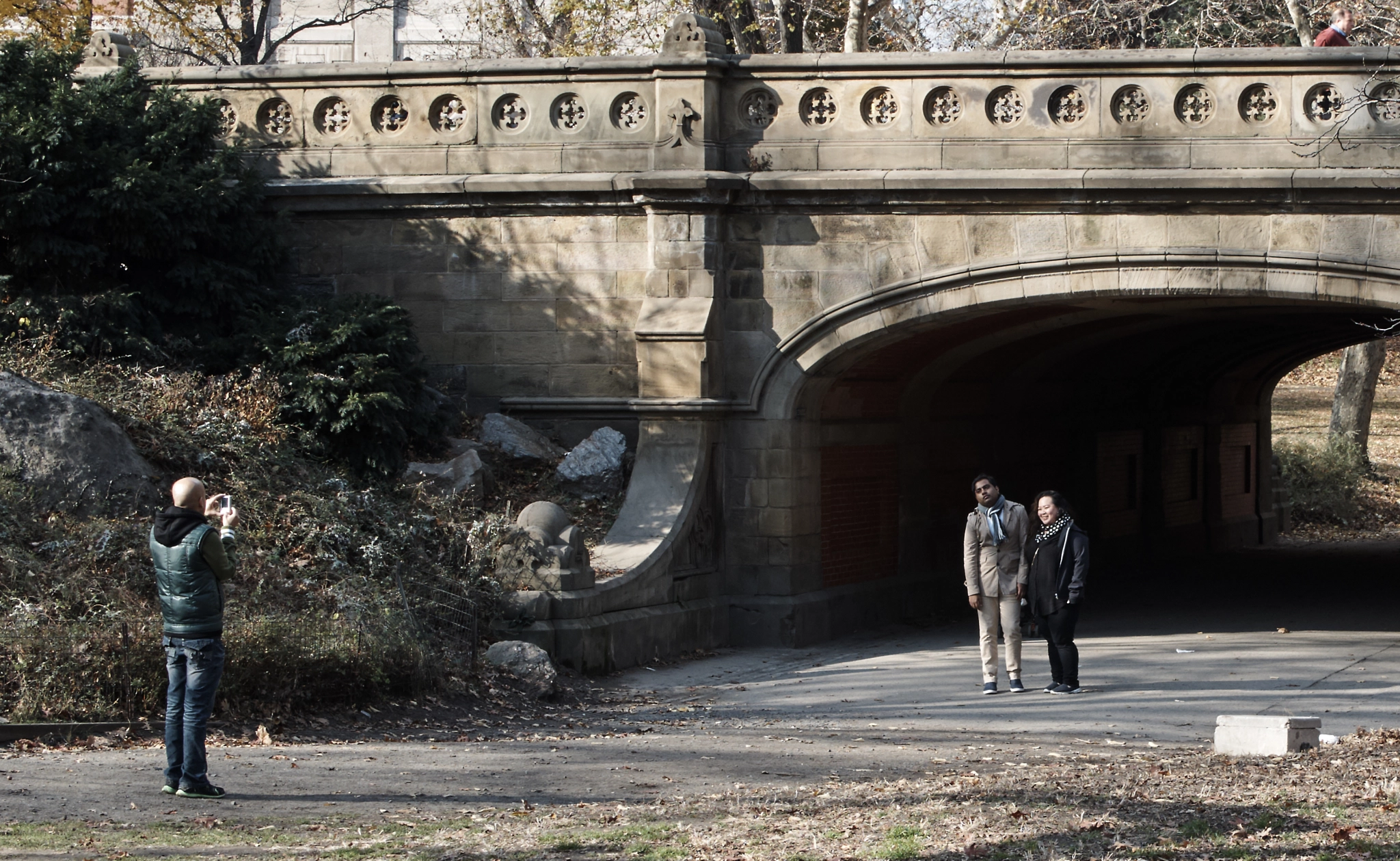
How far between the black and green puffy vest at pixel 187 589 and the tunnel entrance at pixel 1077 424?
8.59m

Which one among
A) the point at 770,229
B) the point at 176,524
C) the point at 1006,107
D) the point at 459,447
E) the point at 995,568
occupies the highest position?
the point at 1006,107

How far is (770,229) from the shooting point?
1494cm

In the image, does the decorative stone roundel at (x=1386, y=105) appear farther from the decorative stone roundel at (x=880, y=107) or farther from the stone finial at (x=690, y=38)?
the stone finial at (x=690, y=38)

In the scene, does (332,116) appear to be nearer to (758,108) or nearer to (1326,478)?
(758,108)

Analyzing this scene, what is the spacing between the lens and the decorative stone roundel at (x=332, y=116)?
15539 millimetres

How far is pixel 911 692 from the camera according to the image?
39.8 feet

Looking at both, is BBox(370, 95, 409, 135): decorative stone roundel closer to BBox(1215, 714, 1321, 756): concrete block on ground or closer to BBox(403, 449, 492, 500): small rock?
BBox(403, 449, 492, 500): small rock

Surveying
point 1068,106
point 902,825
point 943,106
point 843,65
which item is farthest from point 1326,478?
point 902,825

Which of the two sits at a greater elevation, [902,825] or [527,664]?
[527,664]

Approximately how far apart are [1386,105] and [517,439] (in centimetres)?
805

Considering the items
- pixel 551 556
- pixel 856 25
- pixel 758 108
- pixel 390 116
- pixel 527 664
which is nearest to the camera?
pixel 527 664

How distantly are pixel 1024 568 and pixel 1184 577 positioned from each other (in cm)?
1139

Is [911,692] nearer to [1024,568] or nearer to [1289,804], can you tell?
[1024,568]

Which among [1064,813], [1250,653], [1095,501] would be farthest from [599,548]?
[1095,501]
